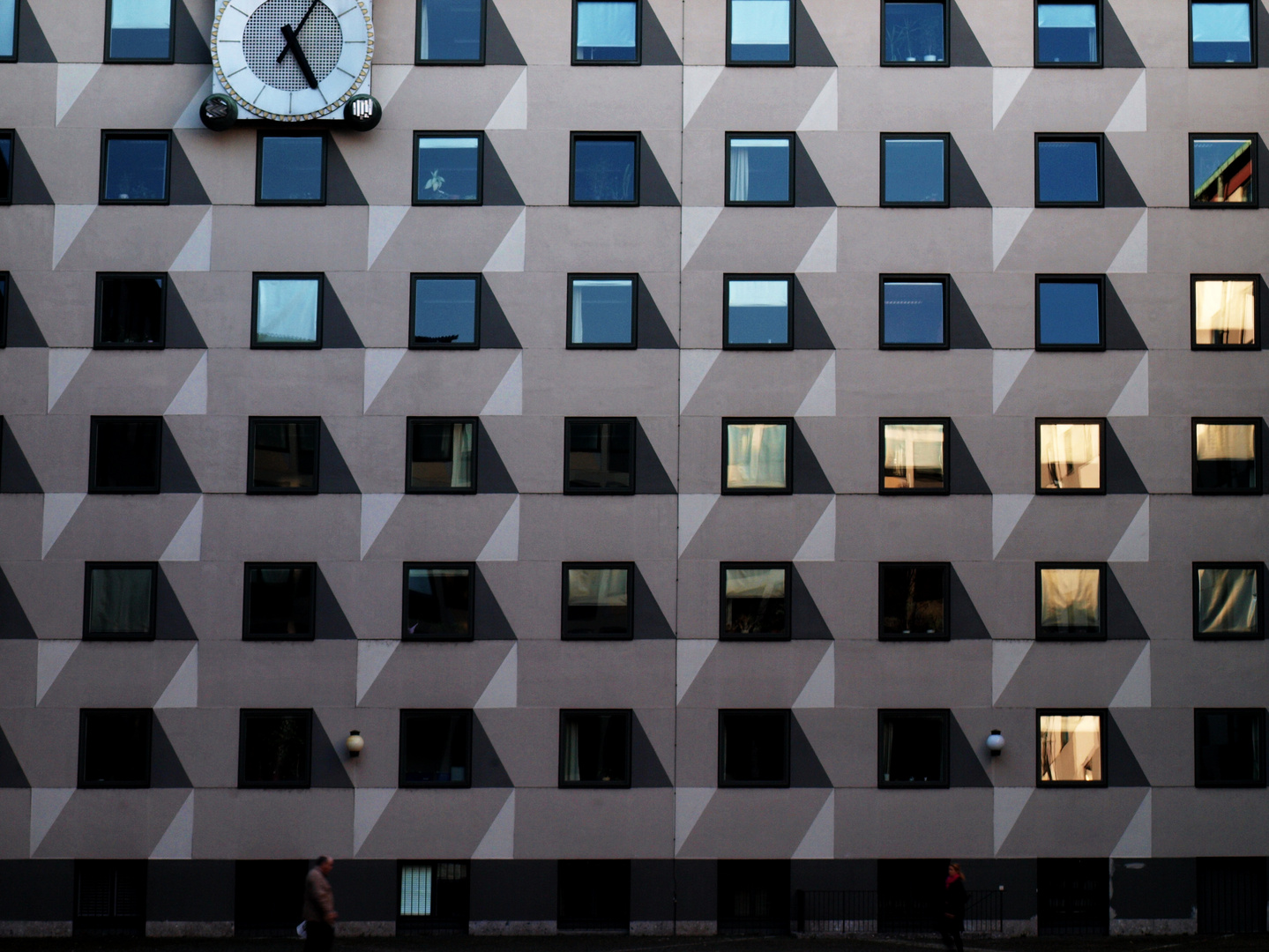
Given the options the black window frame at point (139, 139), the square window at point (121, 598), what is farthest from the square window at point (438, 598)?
the black window frame at point (139, 139)

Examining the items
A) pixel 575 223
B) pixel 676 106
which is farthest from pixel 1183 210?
pixel 575 223

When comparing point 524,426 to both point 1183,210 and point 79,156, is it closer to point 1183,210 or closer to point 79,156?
point 79,156

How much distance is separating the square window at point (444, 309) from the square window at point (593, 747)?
7.91m

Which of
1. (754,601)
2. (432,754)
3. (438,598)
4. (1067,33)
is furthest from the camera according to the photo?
(1067,33)

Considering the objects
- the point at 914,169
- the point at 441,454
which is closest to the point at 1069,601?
the point at 914,169

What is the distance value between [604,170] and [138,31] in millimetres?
9886

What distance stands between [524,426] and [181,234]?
26.0 ft

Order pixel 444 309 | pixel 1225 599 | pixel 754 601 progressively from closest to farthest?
pixel 754 601
pixel 1225 599
pixel 444 309

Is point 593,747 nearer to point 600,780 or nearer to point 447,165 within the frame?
point 600,780

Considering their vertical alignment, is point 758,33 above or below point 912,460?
above

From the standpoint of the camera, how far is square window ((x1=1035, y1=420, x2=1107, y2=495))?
26406mm

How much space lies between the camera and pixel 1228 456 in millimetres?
26484

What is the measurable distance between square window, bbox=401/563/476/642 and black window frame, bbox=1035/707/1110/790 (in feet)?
38.0

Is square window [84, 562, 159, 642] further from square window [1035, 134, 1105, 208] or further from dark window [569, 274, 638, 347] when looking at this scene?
square window [1035, 134, 1105, 208]
